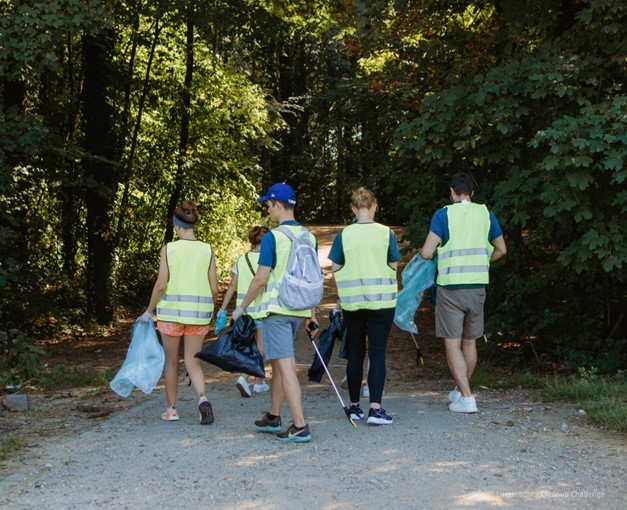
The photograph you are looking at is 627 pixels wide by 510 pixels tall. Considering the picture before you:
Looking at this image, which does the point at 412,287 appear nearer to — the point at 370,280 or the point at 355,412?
the point at 370,280

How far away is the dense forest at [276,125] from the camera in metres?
8.72

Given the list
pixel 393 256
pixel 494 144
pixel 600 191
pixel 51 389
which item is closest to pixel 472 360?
pixel 393 256

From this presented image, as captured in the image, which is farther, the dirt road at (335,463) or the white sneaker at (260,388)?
the white sneaker at (260,388)

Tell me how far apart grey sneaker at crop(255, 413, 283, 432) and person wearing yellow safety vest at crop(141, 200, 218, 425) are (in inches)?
20.7

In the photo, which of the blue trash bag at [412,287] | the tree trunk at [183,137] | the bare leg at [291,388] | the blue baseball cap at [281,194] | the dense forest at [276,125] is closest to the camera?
the bare leg at [291,388]

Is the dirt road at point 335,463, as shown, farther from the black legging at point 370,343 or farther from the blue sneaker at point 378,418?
the black legging at point 370,343

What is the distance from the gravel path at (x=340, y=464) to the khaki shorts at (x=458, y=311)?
0.75 metres

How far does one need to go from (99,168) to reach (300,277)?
10782mm

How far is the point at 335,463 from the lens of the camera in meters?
5.64

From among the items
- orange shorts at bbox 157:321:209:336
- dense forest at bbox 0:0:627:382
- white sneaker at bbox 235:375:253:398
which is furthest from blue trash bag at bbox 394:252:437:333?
orange shorts at bbox 157:321:209:336

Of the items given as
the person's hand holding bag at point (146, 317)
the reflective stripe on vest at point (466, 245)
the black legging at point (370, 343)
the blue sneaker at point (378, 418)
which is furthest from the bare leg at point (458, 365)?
the person's hand holding bag at point (146, 317)

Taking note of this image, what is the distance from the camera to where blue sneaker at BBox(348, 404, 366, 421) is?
275 inches

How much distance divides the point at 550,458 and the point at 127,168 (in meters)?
13.3

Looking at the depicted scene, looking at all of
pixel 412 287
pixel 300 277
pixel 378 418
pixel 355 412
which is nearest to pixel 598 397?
pixel 412 287
